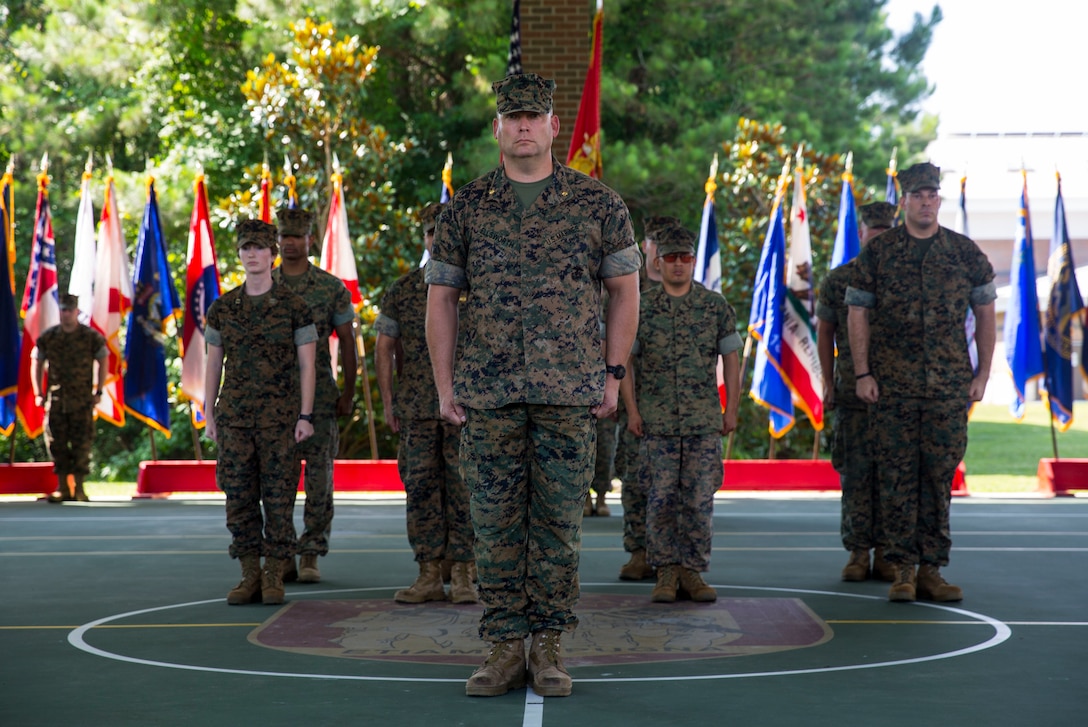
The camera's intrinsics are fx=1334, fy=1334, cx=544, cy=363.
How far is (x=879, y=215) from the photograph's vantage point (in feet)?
27.2

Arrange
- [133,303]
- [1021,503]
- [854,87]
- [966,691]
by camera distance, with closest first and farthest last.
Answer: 1. [966,691]
2. [1021,503]
3. [133,303]
4. [854,87]

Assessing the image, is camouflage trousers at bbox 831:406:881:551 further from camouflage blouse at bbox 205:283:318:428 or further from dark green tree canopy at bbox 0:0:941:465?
dark green tree canopy at bbox 0:0:941:465

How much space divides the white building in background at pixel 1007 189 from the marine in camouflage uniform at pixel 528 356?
4023 cm

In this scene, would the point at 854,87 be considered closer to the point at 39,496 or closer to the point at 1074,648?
the point at 39,496

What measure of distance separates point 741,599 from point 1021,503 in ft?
24.1

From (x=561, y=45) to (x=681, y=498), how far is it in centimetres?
757

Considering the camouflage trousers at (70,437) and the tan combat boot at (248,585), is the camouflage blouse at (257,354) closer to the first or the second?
the tan combat boot at (248,585)

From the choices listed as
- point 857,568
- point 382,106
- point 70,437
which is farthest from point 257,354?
point 382,106

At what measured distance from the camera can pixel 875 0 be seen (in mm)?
27688

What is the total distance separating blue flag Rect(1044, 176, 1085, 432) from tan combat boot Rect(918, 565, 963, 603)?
8.22 meters

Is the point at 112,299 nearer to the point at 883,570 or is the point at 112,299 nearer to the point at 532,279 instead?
the point at 883,570

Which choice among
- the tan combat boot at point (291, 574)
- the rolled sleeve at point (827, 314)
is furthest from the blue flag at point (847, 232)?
the tan combat boot at point (291, 574)

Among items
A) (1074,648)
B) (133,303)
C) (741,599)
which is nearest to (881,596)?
(741,599)

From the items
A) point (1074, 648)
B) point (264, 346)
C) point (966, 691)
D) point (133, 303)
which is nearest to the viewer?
point (966, 691)
